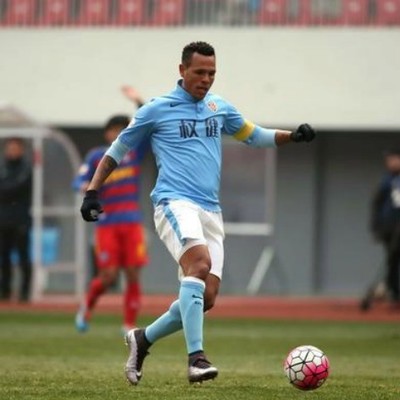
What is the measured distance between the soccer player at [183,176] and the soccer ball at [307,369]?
2.60 feet

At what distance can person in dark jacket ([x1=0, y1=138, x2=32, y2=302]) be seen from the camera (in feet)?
74.9

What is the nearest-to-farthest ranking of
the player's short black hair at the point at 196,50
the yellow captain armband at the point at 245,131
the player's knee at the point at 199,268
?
the player's knee at the point at 199,268
the player's short black hair at the point at 196,50
the yellow captain armband at the point at 245,131

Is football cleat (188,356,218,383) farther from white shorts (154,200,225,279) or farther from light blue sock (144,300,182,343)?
white shorts (154,200,225,279)

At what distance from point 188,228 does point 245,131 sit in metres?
1.18

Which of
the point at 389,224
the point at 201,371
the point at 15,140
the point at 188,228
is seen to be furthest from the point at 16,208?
the point at 201,371

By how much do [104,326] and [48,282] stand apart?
8080 mm

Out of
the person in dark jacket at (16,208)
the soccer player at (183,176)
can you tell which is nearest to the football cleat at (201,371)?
the soccer player at (183,176)

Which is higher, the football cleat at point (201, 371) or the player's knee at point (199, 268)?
the player's knee at point (199, 268)

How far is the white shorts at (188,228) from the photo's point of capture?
403 inches

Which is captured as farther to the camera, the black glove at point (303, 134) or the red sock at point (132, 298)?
the red sock at point (132, 298)

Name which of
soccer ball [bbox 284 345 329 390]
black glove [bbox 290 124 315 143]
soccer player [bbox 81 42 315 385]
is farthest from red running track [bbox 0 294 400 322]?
soccer ball [bbox 284 345 329 390]

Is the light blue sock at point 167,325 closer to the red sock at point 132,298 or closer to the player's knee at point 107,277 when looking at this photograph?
the player's knee at point 107,277

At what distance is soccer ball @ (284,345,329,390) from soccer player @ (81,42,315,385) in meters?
0.79

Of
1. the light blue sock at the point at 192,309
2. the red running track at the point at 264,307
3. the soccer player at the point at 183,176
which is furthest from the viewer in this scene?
the red running track at the point at 264,307
